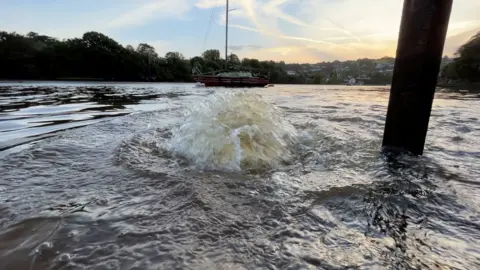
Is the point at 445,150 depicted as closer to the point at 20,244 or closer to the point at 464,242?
the point at 464,242

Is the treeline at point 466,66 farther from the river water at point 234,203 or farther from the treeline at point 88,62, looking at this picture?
the river water at point 234,203

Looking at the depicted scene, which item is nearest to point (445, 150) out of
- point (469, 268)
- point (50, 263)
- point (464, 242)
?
point (464, 242)

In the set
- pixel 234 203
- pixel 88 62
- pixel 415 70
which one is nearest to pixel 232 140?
pixel 234 203

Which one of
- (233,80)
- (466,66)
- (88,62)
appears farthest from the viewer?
(88,62)

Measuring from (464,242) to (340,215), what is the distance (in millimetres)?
682

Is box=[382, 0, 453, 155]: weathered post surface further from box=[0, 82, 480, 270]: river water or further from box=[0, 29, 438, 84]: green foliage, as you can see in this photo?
box=[0, 29, 438, 84]: green foliage

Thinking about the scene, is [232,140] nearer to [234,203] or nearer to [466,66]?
[234,203]

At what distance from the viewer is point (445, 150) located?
3.94 m

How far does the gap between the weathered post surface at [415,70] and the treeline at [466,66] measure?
67307mm

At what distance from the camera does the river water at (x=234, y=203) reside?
1548 millimetres

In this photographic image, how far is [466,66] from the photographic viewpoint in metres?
58.2

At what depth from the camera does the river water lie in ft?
5.08

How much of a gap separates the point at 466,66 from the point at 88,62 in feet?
280

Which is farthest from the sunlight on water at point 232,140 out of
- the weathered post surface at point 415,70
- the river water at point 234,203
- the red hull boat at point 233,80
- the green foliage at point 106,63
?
the green foliage at point 106,63
